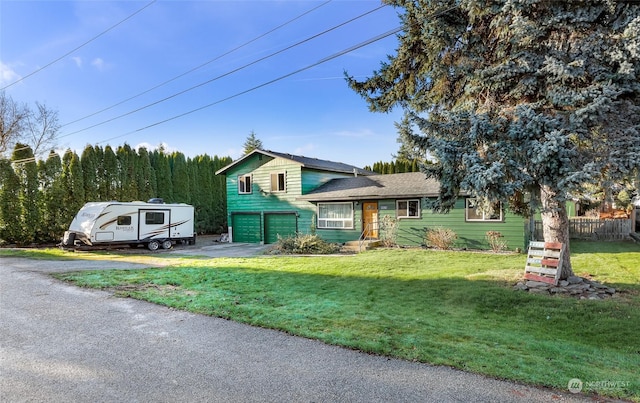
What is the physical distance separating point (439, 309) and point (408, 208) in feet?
30.6

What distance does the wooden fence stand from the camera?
16141 millimetres

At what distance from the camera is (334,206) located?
17234 millimetres

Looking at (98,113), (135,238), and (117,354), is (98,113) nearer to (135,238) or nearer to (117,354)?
(135,238)

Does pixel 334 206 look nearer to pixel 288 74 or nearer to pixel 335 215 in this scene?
pixel 335 215

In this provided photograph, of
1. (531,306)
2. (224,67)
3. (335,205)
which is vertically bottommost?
(531,306)

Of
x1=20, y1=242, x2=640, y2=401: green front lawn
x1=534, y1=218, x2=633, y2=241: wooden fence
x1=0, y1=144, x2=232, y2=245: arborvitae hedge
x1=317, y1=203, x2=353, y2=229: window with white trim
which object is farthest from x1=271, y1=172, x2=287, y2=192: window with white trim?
x1=534, y1=218, x2=633, y2=241: wooden fence

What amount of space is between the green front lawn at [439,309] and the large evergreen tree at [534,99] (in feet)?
6.33

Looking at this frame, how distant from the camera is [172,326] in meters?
4.89

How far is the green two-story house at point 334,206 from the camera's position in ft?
45.3

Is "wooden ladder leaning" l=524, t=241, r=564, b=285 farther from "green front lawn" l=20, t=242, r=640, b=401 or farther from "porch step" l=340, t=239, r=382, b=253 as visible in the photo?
"porch step" l=340, t=239, r=382, b=253

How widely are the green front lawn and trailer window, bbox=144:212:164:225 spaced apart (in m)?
7.43

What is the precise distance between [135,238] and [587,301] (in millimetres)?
16994

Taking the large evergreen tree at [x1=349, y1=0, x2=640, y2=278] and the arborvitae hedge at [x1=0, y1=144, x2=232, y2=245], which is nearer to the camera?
the large evergreen tree at [x1=349, y1=0, x2=640, y2=278]

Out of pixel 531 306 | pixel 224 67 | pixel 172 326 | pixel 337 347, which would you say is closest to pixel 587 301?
pixel 531 306
